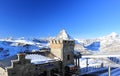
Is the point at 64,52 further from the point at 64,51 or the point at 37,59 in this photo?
the point at 37,59

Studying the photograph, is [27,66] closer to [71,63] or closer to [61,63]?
[61,63]

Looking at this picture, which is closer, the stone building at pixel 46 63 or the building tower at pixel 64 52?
the stone building at pixel 46 63

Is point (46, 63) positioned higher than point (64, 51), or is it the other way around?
point (64, 51)

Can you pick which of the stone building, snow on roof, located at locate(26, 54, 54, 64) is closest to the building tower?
the stone building

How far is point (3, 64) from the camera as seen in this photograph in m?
38.3

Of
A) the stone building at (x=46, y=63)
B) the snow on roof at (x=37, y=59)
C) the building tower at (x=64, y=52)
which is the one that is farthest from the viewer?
the building tower at (x=64, y=52)

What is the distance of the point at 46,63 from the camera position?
43.1 metres

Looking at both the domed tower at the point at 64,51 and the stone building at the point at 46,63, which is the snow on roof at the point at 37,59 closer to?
the stone building at the point at 46,63

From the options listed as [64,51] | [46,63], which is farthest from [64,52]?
[46,63]

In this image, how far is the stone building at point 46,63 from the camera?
3699 cm

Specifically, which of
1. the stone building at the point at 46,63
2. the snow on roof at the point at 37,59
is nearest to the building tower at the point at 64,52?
the stone building at the point at 46,63

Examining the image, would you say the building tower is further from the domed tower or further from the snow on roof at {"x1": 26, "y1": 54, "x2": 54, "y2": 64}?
the snow on roof at {"x1": 26, "y1": 54, "x2": 54, "y2": 64}

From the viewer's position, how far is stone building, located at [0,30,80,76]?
3699 centimetres

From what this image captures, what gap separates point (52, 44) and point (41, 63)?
1003 cm
